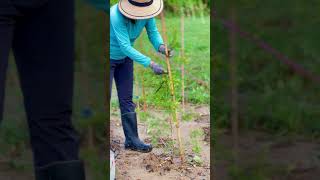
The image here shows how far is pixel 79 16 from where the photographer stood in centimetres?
289

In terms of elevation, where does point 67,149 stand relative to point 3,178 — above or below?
above

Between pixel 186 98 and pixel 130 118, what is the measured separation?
20.5 inches

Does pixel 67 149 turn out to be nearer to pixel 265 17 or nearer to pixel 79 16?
pixel 79 16

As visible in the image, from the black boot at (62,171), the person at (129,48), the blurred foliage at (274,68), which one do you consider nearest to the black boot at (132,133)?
the person at (129,48)

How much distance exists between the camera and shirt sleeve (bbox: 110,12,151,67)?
2.08 m

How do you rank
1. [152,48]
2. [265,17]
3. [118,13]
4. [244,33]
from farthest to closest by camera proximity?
[265,17] < [244,33] < [152,48] < [118,13]

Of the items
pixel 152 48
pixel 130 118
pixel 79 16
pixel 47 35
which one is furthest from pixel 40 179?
pixel 79 16

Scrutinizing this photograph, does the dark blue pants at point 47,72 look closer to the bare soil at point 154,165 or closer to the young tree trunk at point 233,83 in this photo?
the bare soil at point 154,165

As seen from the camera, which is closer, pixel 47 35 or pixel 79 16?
pixel 47 35

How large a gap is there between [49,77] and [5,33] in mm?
150

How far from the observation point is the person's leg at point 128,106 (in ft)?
7.23

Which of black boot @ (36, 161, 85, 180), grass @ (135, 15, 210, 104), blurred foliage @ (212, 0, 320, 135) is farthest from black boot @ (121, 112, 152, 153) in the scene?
blurred foliage @ (212, 0, 320, 135)

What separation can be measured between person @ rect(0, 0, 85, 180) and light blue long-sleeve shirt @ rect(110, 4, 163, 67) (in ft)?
1.62

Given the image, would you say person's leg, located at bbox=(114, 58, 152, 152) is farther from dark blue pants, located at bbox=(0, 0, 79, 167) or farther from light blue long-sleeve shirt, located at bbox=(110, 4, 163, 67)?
dark blue pants, located at bbox=(0, 0, 79, 167)
